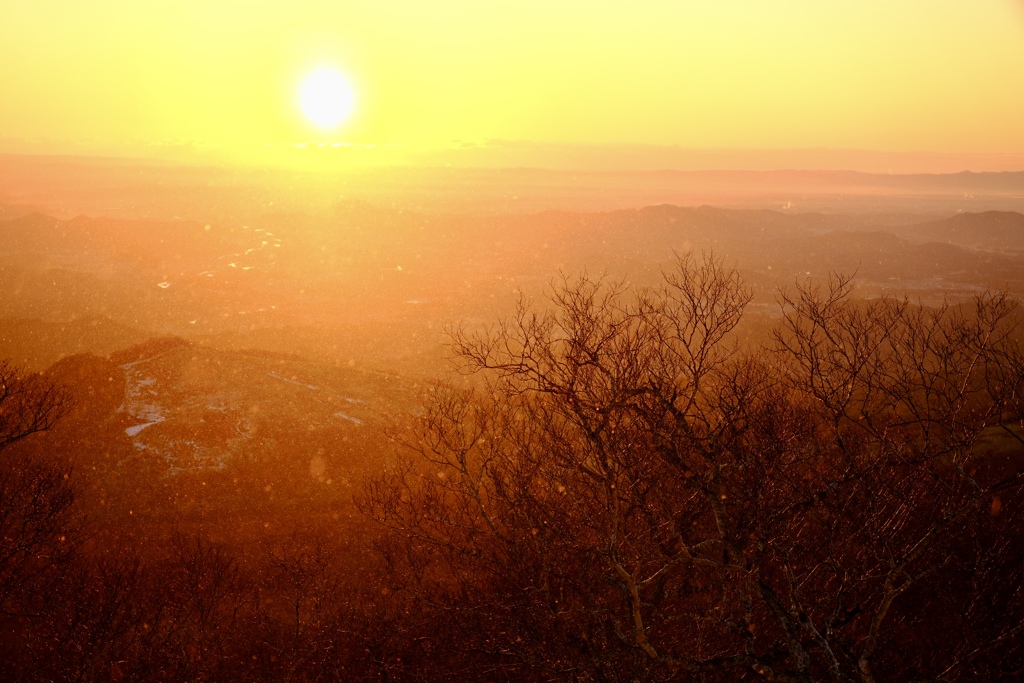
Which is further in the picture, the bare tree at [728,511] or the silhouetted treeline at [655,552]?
the silhouetted treeline at [655,552]

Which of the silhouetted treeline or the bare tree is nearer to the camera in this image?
the bare tree

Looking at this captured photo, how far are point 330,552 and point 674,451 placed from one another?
2453 centimetres

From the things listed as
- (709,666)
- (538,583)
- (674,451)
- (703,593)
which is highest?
(674,451)

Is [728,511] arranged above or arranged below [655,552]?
below

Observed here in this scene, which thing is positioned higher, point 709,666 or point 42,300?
point 709,666

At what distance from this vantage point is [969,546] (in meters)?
21.6

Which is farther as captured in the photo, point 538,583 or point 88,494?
point 88,494

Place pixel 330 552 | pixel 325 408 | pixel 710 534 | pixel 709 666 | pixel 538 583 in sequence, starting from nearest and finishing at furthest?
pixel 709 666, pixel 538 583, pixel 710 534, pixel 330 552, pixel 325 408

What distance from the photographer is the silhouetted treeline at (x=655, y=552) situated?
455 inches

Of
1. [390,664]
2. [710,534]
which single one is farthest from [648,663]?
[390,664]

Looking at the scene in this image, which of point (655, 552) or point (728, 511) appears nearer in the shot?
point (655, 552)

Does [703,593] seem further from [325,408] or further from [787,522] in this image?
[325,408]

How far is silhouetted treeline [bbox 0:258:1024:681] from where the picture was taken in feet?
37.9

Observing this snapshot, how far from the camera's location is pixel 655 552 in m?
14.5
